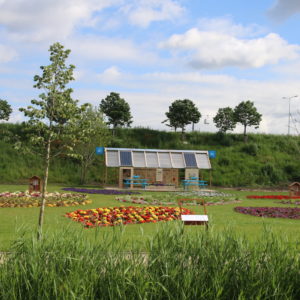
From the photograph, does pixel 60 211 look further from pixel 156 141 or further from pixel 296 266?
pixel 156 141

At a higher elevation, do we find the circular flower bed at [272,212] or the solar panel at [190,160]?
the solar panel at [190,160]

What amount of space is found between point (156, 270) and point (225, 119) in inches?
1683

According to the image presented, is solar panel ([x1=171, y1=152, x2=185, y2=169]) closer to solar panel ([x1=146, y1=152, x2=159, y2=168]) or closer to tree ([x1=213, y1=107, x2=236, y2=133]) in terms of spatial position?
solar panel ([x1=146, y1=152, x2=159, y2=168])

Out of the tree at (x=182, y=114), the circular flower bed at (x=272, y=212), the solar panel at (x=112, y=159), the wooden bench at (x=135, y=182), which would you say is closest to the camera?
the circular flower bed at (x=272, y=212)

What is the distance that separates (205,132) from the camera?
145 feet

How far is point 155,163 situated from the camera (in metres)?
29.7

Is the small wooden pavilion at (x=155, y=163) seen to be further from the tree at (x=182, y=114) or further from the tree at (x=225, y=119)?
the tree at (x=225, y=119)

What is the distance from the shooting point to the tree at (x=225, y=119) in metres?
45.7

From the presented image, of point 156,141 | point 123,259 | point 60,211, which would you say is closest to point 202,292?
point 123,259

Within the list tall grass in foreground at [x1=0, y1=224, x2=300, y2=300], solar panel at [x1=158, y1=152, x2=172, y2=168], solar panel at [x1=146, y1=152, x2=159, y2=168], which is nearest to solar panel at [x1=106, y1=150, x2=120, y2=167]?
solar panel at [x1=146, y1=152, x2=159, y2=168]

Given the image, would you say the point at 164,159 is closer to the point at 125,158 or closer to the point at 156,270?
the point at 125,158

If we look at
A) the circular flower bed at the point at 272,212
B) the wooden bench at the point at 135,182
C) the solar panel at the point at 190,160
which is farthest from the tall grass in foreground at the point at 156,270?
the solar panel at the point at 190,160

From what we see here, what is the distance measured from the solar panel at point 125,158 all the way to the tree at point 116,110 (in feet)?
44.0

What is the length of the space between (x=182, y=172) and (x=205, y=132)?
9891mm
